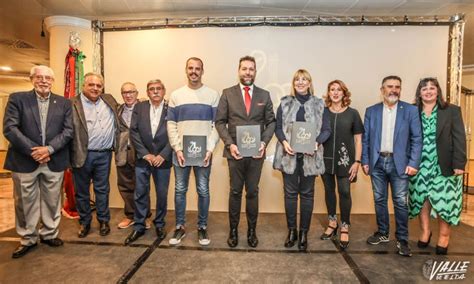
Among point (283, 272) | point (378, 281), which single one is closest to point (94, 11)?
point (283, 272)

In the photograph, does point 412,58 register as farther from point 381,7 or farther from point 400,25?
point 381,7

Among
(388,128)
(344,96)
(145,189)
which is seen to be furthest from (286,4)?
(145,189)

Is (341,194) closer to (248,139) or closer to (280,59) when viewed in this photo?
(248,139)

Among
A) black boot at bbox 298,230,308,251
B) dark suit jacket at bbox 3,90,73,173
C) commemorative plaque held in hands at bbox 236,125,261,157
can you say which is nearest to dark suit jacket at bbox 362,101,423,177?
black boot at bbox 298,230,308,251

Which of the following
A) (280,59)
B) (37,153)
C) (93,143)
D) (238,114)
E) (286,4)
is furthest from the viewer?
(280,59)

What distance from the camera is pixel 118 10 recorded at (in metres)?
4.06

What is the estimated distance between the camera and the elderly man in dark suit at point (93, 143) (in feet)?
9.71

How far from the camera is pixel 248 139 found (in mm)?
2637

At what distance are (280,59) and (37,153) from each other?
112 inches

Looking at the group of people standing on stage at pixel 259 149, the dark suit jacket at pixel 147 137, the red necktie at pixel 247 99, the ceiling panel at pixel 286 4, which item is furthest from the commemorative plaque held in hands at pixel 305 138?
the ceiling panel at pixel 286 4

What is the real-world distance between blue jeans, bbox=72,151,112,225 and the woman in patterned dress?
2913 mm

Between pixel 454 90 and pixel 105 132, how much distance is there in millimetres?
4094

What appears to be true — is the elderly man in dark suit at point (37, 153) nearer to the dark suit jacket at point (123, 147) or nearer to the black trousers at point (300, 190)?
the dark suit jacket at point (123, 147)

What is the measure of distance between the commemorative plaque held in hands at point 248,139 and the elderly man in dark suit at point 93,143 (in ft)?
4.39
